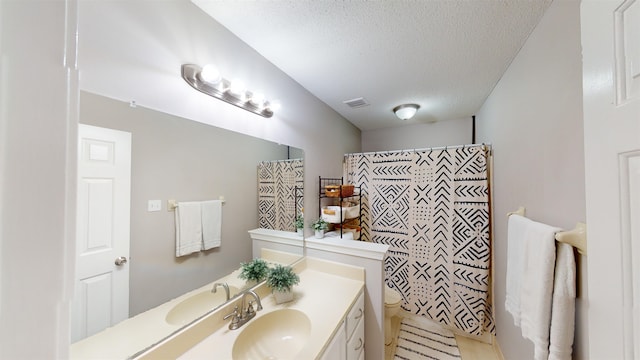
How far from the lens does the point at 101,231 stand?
2.37 ft

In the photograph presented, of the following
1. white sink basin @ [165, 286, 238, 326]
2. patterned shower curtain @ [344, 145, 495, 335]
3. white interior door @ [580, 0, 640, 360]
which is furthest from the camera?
patterned shower curtain @ [344, 145, 495, 335]

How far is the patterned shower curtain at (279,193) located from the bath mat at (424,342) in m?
1.44

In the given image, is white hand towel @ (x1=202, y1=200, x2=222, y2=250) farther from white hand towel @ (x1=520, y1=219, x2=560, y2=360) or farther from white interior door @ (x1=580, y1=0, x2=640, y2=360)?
white hand towel @ (x1=520, y1=219, x2=560, y2=360)

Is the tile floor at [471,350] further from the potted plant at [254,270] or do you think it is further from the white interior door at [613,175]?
the white interior door at [613,175]

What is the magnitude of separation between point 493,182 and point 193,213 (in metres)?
2.26

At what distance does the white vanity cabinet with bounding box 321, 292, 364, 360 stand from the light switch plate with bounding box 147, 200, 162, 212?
92cm

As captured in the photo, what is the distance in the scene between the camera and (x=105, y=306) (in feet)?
2.42

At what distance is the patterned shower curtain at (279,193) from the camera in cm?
137

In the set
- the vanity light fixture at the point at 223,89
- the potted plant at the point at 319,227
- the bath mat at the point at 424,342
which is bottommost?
the bath mat at the point at 424,342

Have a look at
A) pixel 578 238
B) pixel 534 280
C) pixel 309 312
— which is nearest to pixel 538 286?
pixel 534 280

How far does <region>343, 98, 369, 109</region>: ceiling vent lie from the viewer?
6.61ft

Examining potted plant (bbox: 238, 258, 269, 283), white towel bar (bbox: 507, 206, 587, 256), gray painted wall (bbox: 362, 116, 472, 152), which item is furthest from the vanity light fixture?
gray painted wall (bbox: 362, 116, 472, 152)

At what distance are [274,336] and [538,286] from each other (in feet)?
4.08

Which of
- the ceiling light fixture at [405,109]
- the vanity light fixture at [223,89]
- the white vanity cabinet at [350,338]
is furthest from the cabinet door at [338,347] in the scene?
the ceiling light fixture at [405,109]
